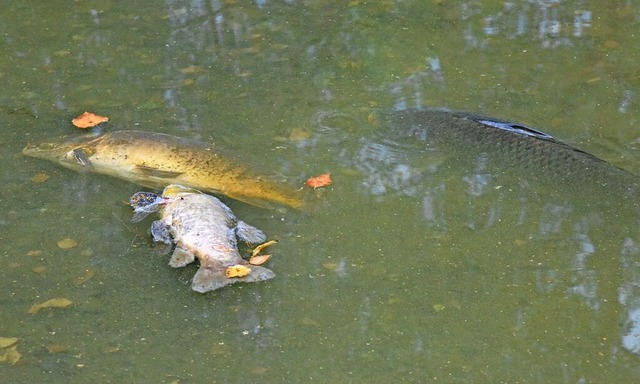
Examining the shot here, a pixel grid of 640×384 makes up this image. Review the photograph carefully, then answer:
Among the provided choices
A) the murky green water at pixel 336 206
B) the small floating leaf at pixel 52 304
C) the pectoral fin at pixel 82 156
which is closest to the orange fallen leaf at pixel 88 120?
the murky green water at pixel 336 206

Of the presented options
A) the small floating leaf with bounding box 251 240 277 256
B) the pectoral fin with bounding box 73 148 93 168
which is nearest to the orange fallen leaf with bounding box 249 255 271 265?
the small floating leaf with bounding box 251 240 277 256

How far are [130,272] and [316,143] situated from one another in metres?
1.51

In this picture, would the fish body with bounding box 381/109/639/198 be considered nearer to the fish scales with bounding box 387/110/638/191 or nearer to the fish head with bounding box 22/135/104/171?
the fish scales with bounding box 387/110/638/191

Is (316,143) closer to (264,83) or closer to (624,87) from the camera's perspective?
(264,83)

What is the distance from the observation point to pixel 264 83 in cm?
592

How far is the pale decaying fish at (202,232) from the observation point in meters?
4.05

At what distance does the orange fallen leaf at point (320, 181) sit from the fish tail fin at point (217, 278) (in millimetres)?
869

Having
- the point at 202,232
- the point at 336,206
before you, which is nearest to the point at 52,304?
the point at 202,232

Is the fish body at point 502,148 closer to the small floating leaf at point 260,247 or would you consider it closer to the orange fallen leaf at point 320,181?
the orange fallen leaf at point 320,181

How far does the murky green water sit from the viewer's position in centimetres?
380

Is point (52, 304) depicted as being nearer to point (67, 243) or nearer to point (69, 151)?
point (67, 243)

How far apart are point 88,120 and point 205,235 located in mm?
1669

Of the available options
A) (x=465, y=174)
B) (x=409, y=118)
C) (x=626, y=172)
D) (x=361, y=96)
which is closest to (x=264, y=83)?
(x=361, y=96)

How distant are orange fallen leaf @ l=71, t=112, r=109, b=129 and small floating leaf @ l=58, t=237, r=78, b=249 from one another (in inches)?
45.7
